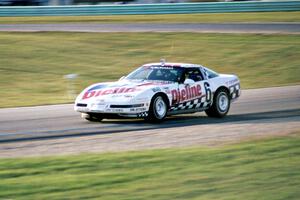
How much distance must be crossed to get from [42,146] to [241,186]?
173 inches

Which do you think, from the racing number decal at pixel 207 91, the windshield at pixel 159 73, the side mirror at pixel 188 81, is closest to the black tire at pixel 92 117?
the windshield at pixel 159 73

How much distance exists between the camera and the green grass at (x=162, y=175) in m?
7.41

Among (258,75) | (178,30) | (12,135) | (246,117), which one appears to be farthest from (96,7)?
(12,135)

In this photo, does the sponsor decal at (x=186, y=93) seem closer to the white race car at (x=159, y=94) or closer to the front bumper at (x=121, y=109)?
the white race car at (x=159, y=94)

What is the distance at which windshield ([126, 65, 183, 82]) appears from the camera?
Answer: 49.1ft

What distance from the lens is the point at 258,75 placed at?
26484mm

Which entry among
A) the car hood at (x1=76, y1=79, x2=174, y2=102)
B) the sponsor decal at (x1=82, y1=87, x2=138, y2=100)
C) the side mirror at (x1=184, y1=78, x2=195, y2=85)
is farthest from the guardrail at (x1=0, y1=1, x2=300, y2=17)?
the sponsor decal at (x1=82, y1=87, x2=138, y2=100)

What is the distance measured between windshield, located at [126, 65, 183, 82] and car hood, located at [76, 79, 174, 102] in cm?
28

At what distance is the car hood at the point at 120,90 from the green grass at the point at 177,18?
23.2m

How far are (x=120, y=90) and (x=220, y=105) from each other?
2704 mm

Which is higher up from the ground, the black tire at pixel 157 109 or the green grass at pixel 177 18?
the green grass at pixel 177 18

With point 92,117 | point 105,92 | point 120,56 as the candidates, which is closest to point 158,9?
point 120,56

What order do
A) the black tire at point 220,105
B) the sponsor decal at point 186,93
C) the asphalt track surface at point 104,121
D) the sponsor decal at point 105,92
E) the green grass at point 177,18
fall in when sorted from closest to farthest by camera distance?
the asphalt track surface at point 104,121
the sponsor decal at point 105,92
the sponsor decal at point 186,93
the black tire at point 220,105
the green grass at point 177,18

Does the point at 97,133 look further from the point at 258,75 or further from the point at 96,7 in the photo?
the point at 96,7
